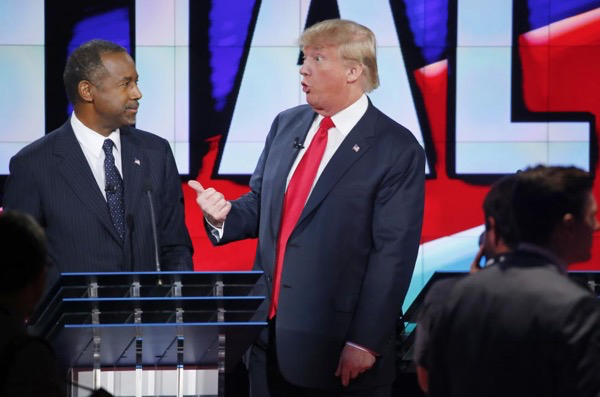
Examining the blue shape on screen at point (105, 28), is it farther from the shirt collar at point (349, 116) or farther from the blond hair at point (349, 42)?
the shirt collar at point (349, 116)

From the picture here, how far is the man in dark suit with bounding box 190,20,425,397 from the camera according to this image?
14.9 feet

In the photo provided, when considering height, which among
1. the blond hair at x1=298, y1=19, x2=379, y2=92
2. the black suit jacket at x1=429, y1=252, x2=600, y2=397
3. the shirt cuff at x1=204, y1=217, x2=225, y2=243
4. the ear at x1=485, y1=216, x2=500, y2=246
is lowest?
the black suit jacket at x1=429, y1=252, x2=600, y2=397

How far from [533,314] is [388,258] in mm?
1421

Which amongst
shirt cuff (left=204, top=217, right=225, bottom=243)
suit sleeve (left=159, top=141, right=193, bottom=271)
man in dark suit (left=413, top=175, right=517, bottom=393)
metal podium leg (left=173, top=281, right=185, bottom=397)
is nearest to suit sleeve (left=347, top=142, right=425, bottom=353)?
shirt cuff (left=204, top=217, right=225, bottom=243)

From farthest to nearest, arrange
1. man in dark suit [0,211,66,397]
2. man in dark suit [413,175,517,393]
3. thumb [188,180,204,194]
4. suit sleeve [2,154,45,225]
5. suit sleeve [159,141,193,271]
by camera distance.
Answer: suit sleeve [159,141,193,271]
suit sleeve [2,154,45,225]
thumb [188,180,204,194]
man in dark suit [413,175,517,393]
man in dark suit [0,211,66,397]

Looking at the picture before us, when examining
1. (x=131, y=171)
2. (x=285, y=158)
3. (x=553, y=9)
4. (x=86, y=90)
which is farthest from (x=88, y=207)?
(x=553, y=9)

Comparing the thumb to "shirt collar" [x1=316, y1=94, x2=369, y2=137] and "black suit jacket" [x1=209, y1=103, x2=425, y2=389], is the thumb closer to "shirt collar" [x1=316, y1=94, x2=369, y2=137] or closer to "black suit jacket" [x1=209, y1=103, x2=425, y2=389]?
"black suit jacket" [x1=209, y1=103, x2=425, y2=389]

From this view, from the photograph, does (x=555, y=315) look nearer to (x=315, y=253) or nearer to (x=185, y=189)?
(x=315, y=253)

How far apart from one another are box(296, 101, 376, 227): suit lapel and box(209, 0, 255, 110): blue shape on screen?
2315 millimetres

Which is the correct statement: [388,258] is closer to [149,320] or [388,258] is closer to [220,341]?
[220,341]

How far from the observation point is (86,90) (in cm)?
508

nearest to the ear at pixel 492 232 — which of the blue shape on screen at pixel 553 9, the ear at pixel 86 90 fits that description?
the ear at pixel 86 90

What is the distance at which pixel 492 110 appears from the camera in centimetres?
697

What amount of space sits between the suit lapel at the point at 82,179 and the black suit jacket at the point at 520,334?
6.33 feet
